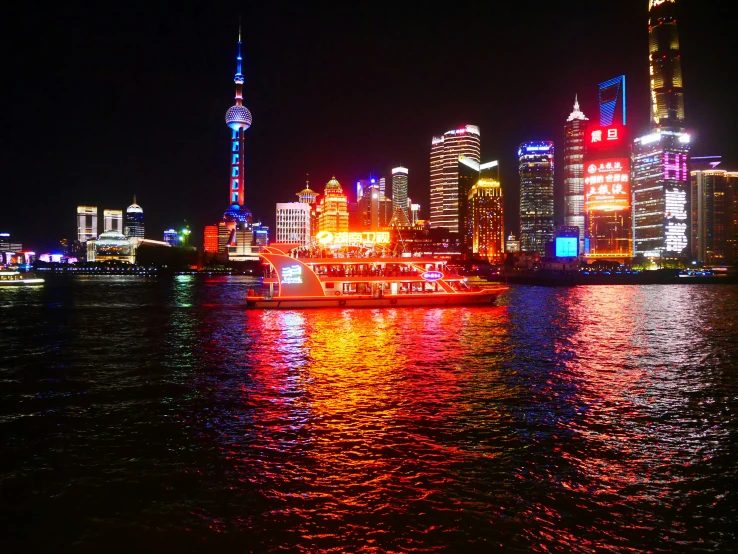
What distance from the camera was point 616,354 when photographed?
1151 inches

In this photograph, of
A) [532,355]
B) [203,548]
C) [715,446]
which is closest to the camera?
[203,548]

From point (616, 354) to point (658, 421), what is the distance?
513 inches

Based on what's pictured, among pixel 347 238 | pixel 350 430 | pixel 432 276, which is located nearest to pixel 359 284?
pixel 432 276

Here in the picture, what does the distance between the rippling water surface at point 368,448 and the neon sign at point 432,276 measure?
25178 mm

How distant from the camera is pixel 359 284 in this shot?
5581cm

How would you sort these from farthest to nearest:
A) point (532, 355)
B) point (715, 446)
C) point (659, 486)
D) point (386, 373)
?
point (532, 355)
point (386, 373)
point (715, 446)
point (659, 486)

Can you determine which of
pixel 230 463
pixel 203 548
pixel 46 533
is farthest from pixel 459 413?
pixel 46 533

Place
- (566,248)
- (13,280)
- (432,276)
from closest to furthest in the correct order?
(432,276)
(13,280)
(566,248)

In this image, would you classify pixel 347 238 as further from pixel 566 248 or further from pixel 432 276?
pixel 566 248

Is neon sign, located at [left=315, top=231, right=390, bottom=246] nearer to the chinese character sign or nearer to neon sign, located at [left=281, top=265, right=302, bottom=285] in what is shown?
neon sign, located at [left=281, top=265, right=302, bottom=285]

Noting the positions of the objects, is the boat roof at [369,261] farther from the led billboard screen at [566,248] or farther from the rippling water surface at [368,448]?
the led billboard screen at [566,248]

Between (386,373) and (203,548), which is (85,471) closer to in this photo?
(203,548)

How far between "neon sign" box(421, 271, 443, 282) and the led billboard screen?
13103cm

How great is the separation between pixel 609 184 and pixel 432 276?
160m
